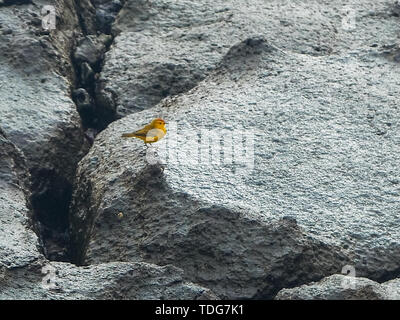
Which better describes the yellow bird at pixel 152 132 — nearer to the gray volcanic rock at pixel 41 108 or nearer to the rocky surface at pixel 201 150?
the rocky surface at pixel 201 150

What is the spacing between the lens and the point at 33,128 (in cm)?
795

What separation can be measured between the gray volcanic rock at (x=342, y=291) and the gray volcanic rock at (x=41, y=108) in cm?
238

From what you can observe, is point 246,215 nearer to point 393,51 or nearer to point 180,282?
point 180,282

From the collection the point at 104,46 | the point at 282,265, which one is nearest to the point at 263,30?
the point at 104,46

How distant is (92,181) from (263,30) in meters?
2.53

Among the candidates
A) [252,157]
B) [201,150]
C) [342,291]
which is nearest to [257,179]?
[252,157]

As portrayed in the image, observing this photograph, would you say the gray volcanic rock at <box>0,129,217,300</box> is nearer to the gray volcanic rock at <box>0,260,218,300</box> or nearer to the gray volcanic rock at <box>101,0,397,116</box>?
the gray volcanic rock at <box>0,260,218,300</box>

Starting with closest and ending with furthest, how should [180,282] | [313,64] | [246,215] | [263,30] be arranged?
[180,282] → [246,215] → [313,64] → [263,30]

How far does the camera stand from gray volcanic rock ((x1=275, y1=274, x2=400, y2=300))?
5.83 metres

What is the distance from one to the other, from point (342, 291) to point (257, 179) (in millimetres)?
1439

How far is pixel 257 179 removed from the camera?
7062 millimetres

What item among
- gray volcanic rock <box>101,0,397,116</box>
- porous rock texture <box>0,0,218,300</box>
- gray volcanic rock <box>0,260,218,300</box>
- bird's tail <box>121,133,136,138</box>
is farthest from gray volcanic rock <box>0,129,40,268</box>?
gray volcanic rock <box>101,0,397,116</box>

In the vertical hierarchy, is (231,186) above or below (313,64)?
below

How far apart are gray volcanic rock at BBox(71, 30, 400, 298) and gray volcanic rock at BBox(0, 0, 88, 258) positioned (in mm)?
289
